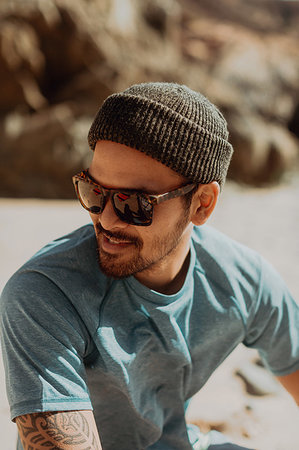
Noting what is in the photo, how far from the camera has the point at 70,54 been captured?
10.1 metres

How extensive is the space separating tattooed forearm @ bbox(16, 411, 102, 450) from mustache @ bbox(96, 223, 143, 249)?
59 centimetres

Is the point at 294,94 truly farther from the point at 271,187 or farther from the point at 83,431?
the point at 83,431

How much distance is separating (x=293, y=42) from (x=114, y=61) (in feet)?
34.6

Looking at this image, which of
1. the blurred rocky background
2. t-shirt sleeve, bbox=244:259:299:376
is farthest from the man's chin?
the blurred rocky background

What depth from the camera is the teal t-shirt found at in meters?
1.38

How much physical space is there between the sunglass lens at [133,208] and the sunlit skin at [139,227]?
1.1 inches

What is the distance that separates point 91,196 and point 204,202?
0.46 metres

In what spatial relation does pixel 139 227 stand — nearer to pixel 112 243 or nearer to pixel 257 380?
pixel 112 243

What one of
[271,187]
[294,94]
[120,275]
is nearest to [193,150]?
[120,275]

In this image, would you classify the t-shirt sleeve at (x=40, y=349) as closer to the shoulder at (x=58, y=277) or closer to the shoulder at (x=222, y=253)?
the shoulder at (x=58, y=277)

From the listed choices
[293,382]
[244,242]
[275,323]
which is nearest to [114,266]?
[275,323]

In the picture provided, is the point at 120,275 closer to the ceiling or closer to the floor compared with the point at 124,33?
closer to the floor

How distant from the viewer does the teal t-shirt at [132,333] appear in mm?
1381

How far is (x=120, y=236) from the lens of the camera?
1650mm
